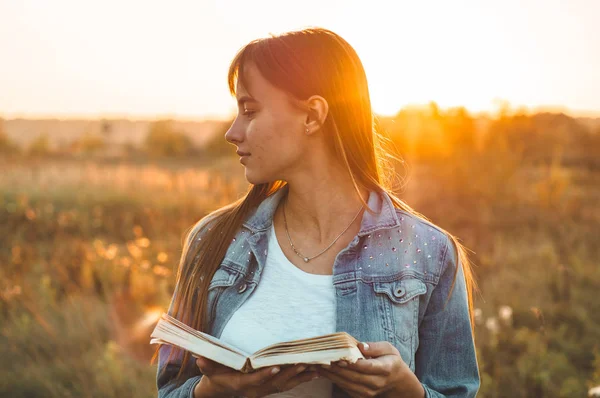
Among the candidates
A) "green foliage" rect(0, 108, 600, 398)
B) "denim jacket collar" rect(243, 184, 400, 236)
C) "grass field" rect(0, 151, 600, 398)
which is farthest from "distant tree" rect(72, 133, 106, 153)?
"denim jacket collar" rect(243, 184, 400, 236)

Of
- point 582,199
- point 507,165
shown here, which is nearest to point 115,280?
point 507,165

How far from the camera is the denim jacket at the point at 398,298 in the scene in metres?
1.90

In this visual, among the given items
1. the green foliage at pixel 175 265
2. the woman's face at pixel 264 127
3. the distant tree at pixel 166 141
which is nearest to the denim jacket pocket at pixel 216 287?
the woman's face at pixel 264 127

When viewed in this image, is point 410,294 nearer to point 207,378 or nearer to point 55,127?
point 207,378

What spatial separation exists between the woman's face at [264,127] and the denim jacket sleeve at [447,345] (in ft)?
2.19

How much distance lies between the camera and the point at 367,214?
2062 millimetres

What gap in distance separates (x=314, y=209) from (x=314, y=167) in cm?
16

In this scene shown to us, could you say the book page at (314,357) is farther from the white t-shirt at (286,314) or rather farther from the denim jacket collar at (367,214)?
the denim jacket collar at (367,214)

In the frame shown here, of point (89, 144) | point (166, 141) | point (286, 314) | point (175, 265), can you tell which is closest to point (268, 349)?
point (286, 314)

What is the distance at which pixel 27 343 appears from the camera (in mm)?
4840

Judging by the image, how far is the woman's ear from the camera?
1.94m

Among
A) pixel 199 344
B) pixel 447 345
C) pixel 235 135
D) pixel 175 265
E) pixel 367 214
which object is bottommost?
pixel 175 265

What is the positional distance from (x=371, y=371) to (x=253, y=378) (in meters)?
0.31

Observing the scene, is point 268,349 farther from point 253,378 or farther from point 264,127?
point 264,127
